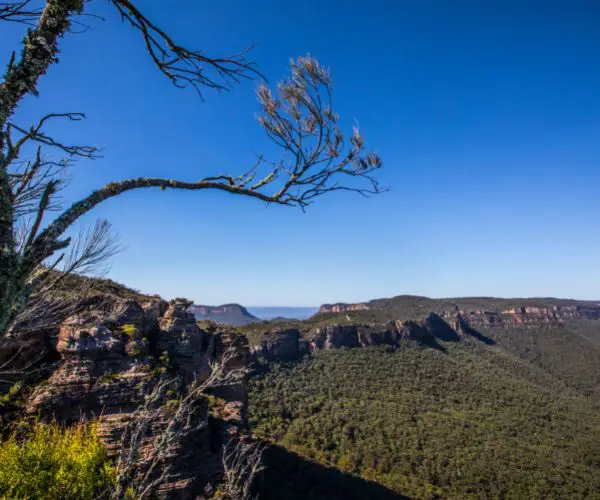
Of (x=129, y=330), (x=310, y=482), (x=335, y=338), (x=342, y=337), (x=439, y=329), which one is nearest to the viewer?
(x=129, y=330)

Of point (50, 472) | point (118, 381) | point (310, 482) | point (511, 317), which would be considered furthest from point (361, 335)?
point (50, 472)

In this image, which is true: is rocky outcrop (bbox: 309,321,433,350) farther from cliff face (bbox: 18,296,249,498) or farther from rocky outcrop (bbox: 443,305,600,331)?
cliff face (bbox: 18,296,249,498)

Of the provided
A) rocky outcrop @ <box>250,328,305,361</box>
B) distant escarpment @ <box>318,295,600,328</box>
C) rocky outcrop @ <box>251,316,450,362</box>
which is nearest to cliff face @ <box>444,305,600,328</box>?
distant escarpment @ <box>318,295,600,328</box>

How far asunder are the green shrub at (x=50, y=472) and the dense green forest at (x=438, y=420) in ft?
76.4

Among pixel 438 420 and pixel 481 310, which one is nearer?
pixel 438 420

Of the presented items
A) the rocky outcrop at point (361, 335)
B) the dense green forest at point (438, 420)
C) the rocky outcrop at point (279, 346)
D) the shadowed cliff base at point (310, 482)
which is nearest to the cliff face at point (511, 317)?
the dense green forest at point (438, 420)

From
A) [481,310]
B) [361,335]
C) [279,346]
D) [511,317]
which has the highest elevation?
[481,310]

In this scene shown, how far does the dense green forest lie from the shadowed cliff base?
1431 mm

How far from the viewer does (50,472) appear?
8195 mm

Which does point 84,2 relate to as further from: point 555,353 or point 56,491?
point 555,353

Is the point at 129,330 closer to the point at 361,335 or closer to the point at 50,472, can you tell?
the point at 50,472

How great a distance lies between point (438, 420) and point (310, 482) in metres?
27.9

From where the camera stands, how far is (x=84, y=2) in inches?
90.4

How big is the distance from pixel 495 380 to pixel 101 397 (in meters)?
76.5
